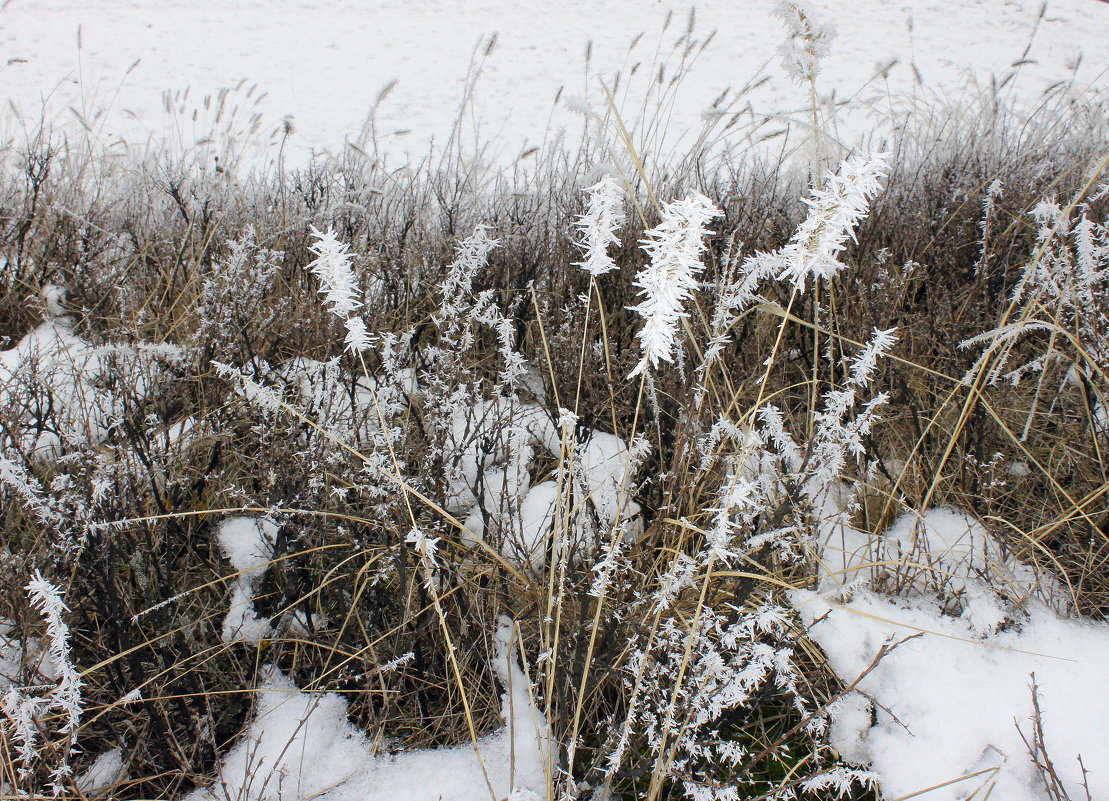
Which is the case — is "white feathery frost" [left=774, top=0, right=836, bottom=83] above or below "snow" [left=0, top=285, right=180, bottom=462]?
above

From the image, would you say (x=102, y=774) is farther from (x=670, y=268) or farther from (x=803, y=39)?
(x=803, y=39)

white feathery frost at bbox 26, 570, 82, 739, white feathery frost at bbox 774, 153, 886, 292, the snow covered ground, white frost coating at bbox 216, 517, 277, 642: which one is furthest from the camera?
the snow covered ground

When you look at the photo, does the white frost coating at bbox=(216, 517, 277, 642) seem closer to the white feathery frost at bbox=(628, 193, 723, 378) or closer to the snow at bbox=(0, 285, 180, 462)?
the snow at bbox=(0, 285, 180, 462)

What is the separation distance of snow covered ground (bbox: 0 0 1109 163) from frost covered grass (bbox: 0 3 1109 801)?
3.28 m

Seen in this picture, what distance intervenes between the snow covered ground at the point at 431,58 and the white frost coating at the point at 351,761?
3876 millimetres

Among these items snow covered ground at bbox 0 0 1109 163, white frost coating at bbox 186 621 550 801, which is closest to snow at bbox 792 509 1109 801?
white frost coating at bbox 186 621 550 801

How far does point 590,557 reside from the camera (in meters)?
1.44

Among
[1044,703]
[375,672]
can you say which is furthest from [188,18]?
[1044,703]

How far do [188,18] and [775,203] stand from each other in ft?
25.9

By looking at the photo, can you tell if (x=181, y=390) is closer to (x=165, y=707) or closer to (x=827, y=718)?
(x=165, y=707)

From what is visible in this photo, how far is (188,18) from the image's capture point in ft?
25.6

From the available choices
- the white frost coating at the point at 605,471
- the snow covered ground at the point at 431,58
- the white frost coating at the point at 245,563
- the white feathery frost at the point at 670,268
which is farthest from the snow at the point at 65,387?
the snow covered ground at the point at 431,58

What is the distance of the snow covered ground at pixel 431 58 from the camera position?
17.2ft

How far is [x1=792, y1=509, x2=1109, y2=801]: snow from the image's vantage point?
1.26m
